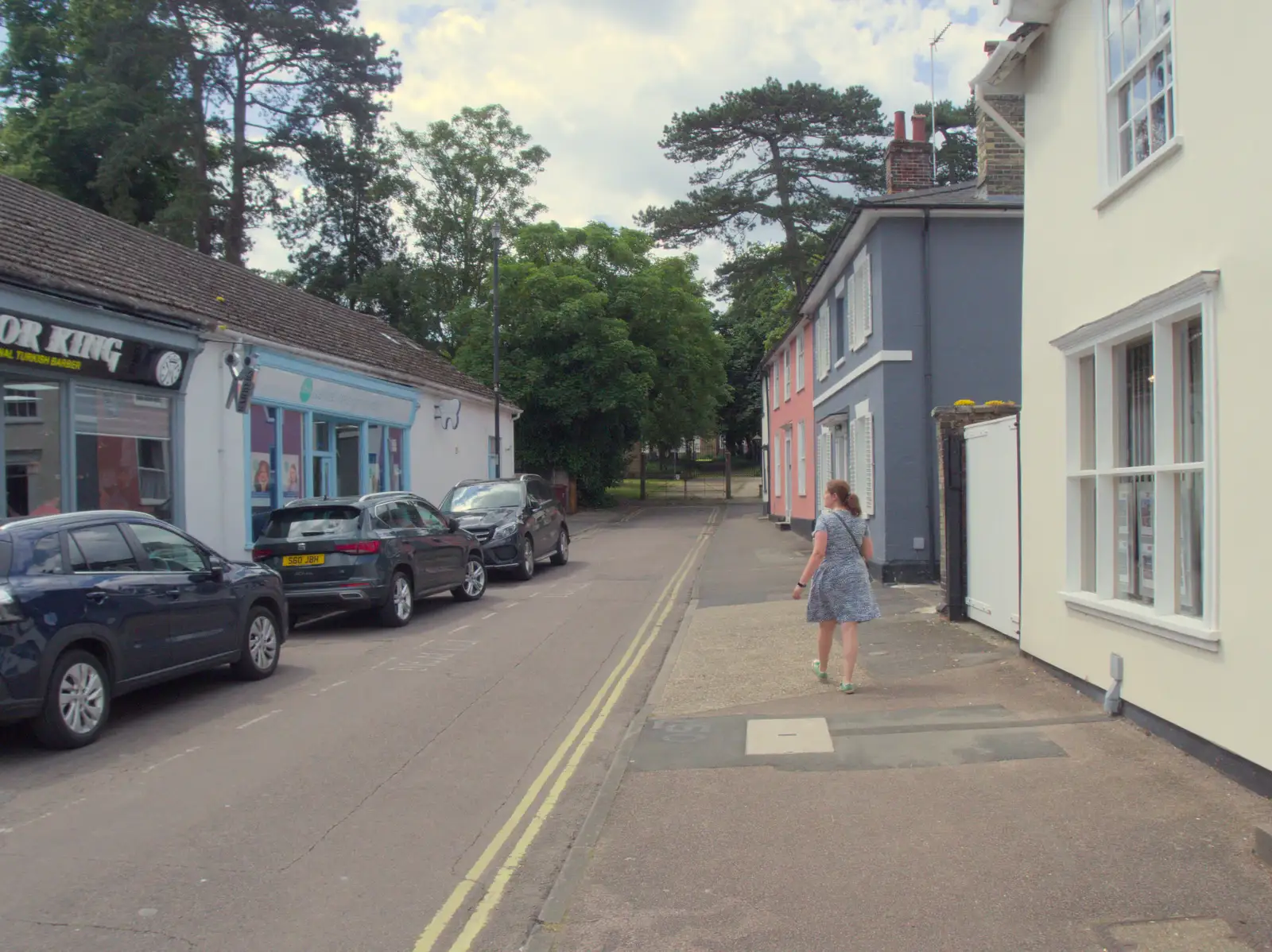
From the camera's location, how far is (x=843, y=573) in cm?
803

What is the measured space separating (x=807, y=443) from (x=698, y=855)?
2189 cm

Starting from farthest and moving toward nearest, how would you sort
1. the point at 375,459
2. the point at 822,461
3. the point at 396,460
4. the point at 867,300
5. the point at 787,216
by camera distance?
the point at 787,216 < the point at 822,461 < the point at 396,460 < the point at 375,459 < the point at 867,300

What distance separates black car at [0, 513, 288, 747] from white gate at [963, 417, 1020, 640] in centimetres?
709

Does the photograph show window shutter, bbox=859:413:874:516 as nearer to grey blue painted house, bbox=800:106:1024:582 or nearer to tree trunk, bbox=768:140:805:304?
grey blue painted house, bbox=800:106:1024:582

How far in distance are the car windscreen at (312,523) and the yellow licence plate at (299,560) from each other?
226mm

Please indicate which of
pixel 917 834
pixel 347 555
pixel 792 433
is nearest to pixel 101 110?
pixel 792 433

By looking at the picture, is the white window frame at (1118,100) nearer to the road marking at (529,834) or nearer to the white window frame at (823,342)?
the road marking at (529,834)

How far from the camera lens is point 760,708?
25.0ft

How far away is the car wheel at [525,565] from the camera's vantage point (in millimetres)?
17531

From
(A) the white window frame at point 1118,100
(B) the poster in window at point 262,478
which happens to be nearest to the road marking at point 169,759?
(A) the white window frame at point 1118,100

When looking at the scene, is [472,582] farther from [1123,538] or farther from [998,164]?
[998,164]

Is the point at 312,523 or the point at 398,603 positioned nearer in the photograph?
the point at 312,523

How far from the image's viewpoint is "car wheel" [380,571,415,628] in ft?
39.8

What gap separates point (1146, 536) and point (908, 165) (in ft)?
49.8
